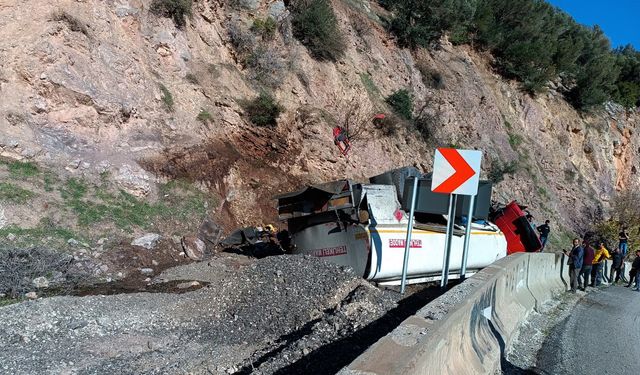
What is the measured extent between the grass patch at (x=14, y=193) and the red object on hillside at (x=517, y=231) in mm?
12154

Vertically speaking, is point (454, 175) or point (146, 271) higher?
point (454, 175)

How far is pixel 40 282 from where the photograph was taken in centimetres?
870

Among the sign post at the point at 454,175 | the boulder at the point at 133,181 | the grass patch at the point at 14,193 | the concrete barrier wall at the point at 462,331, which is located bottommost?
the concrete barrier wall at the point at 462,331

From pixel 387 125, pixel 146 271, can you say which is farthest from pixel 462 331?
pixel 387 125

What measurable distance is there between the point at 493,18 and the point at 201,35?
24000mm

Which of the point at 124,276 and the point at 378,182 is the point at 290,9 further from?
the point at 124,276

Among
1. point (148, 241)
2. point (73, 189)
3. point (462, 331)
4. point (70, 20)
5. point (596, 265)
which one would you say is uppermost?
point (70, 20)

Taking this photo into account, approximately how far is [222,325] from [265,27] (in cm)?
1470

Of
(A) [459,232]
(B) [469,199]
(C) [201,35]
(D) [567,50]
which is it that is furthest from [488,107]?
(B) [469,199]

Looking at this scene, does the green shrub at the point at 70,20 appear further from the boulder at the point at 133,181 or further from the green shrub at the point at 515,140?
the green shrub at the point at 515,140

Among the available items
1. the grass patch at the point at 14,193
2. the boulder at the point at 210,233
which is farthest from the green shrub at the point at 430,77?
the grass patch at the point at 14,193

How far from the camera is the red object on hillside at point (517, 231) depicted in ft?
50.0

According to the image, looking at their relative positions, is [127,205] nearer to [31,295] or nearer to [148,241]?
[148,241]

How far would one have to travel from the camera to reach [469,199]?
912 cm
